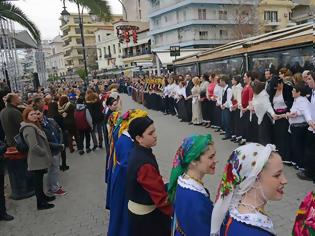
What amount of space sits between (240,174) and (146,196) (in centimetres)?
122

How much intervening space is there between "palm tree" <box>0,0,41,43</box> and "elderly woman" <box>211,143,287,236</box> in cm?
1199

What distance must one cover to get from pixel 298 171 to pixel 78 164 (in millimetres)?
5261

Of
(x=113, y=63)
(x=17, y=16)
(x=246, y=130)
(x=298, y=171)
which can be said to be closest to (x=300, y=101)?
(x=298, y=171)

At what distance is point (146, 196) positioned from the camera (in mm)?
2908

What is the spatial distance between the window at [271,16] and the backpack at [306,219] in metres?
56.3

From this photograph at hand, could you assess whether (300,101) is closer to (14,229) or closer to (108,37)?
(14,229)

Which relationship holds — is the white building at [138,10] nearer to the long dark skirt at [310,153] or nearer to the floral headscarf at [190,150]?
the long dark skirt at [310,153]

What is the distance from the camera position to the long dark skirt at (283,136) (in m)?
6.96

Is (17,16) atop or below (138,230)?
atop

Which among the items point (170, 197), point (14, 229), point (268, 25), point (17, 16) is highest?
point (268, 25)

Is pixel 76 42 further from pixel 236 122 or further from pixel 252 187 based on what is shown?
pixel 252 187

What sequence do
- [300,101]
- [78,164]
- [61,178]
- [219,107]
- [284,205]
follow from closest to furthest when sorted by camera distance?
[284,205]
[300,101]
[61,178]
[78,164]
[219,107]

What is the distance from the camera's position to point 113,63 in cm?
7281

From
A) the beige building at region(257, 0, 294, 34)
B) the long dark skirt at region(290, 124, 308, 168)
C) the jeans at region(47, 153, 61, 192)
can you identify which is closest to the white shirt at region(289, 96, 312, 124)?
the long dark skirt at region(290, 124, 308, 168)
